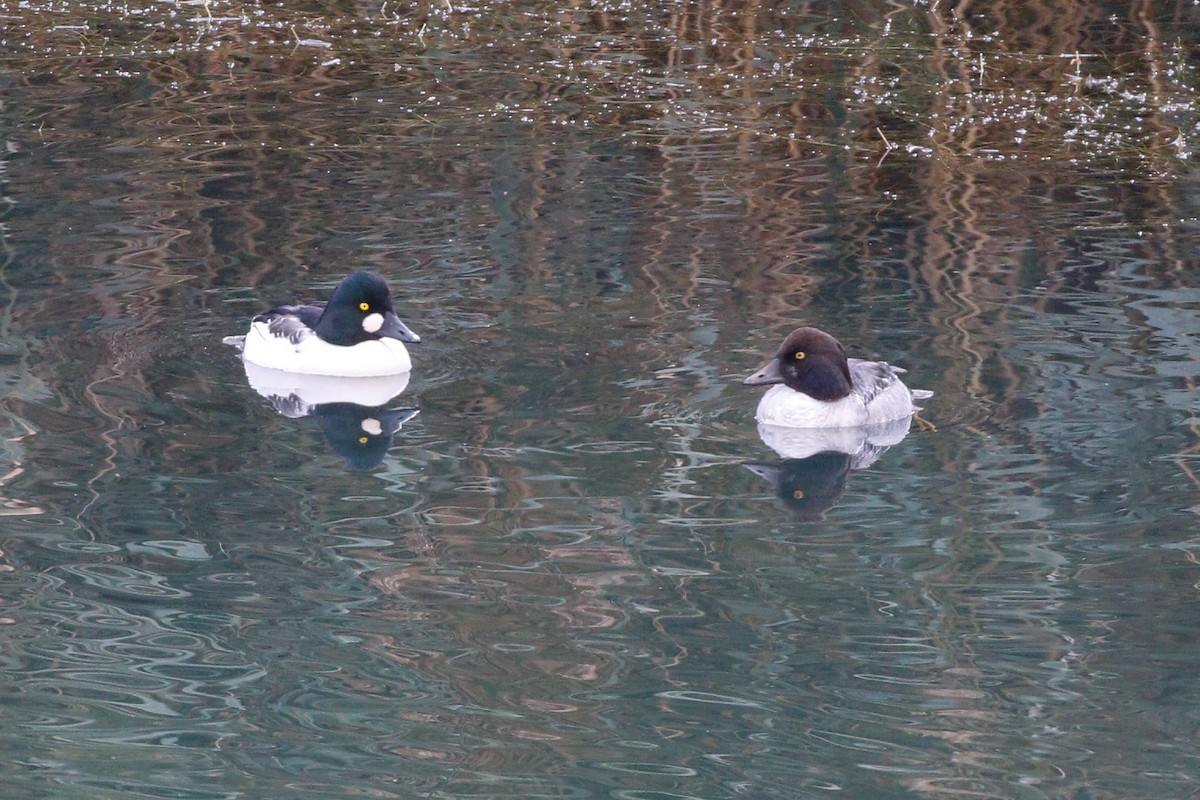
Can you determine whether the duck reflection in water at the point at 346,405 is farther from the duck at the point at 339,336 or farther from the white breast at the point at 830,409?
the white breast at the point at 830,409

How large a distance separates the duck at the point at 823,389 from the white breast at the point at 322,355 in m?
2.27

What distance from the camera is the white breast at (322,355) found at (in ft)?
33.9

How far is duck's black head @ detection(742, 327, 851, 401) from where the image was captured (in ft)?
30.3

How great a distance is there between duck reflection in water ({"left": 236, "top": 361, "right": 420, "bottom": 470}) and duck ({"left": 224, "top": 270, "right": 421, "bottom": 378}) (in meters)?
0.06

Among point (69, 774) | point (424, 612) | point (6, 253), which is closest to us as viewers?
point (69, 774)

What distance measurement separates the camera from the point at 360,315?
34.0 feet

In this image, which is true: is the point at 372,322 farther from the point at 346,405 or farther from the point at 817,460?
the point at 817,460

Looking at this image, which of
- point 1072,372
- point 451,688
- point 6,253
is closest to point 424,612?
point 451,688

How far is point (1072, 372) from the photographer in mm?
9703

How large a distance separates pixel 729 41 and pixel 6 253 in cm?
867

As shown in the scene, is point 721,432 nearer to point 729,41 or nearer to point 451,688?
point 451,688

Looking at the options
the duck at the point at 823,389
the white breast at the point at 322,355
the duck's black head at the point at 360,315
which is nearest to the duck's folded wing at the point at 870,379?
the duck at the point at 823,389

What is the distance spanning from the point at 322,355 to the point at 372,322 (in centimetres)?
51

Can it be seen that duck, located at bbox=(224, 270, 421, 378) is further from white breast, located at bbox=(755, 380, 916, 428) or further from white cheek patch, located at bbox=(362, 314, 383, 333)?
white breast, located at bbox=(755, 380, 916, 428)
